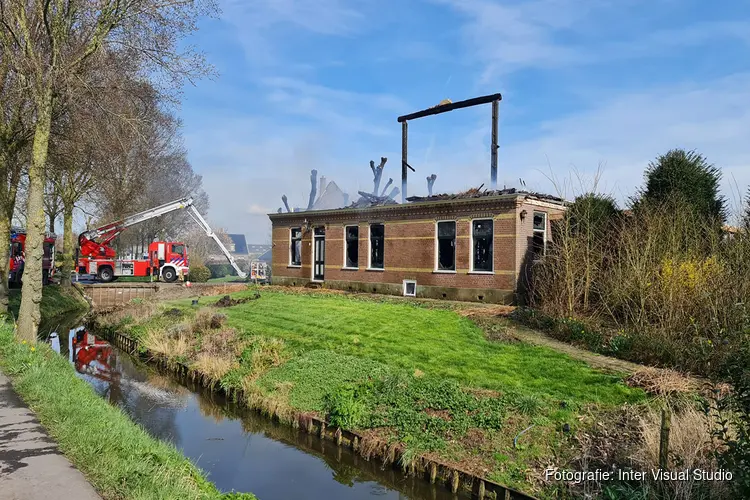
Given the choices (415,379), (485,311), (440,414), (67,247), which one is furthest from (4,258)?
(485,311)

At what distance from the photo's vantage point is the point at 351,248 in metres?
21.9

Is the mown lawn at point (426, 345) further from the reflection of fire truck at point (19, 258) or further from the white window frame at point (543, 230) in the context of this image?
the reflection of fire truck at point (19, 258)

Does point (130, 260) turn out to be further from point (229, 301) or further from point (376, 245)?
point (376, 245)

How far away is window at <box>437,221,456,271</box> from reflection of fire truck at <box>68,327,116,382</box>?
10906 mm

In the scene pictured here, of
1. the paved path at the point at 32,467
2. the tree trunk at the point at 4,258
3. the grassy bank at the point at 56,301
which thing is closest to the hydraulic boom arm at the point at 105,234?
the grassy bank at the point at 56,301

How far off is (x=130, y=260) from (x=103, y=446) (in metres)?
26.4

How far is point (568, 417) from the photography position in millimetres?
7285

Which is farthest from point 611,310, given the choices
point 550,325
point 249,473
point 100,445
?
point 100,445

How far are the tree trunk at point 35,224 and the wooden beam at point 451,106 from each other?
43.5 ft

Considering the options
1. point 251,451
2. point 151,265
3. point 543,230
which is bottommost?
point 251,451

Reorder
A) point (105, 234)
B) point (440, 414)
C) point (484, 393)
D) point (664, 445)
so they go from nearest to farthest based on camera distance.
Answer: point (664, 445), point (440, 414), point (484, 393), point (105, 234)

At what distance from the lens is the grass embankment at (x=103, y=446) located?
4.48 m

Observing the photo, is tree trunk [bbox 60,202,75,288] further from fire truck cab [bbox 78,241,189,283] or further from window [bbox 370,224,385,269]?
window [bbox 370,224,385,269]

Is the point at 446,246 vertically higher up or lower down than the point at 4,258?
higher up
